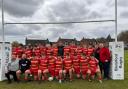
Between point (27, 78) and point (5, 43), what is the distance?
7.47 feet

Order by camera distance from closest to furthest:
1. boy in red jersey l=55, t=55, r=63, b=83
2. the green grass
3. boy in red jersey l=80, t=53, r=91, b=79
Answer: the green grass → boy in red jersey l=55, t=55, r=63, b=83 → boy in red jersey l=80, t=53, r=91, b=79

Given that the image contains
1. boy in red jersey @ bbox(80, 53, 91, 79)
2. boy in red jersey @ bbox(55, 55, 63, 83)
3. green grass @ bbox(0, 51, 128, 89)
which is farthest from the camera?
boy in red jersey @ bbox(80, 53, 91, 79)

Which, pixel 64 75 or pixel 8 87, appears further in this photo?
pixel 64 75

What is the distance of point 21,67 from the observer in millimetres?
14852

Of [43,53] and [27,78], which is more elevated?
[43,53]

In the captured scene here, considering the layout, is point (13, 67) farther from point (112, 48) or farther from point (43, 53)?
point (112, 48)

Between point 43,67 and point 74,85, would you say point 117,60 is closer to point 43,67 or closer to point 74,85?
point 74,85

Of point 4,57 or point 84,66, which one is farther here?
point 4,57

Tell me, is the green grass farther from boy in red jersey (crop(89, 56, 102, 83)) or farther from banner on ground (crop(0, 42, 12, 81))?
banner on ground (crop(0, 42, 12, 81))

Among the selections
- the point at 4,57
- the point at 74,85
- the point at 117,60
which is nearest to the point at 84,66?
the point at 74,85

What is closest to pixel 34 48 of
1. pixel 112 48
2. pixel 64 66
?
pixel 64 66

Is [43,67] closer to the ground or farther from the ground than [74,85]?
farther from the ground

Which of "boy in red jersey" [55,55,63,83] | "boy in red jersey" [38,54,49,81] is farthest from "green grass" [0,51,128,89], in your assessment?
"boy in red jersey" [38,54,49,81]

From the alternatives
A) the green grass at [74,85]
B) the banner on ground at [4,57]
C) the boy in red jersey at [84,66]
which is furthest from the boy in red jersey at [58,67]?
the banner on ground at [4,57]
